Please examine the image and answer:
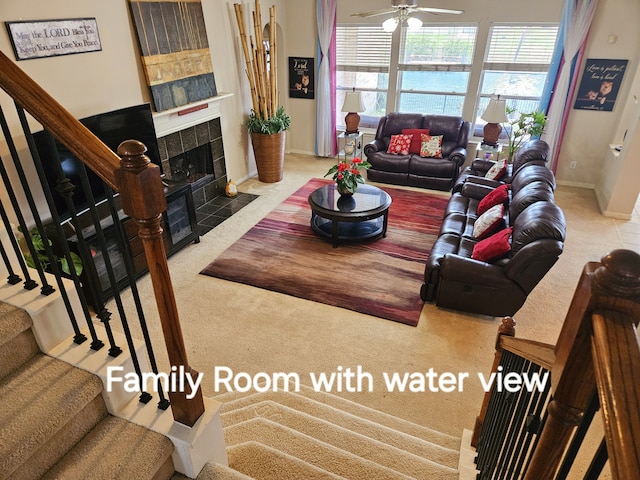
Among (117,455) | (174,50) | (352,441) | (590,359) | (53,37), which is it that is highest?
(53,37)

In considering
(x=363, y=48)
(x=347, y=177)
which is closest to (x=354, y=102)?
(x=363, y=48)

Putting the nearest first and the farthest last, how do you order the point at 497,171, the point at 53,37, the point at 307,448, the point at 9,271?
1. the point at 9,271
2. the point at 307,448
3. the point at 53,37
4. the point at 497,171

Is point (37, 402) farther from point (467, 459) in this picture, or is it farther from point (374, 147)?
point (374, 147)

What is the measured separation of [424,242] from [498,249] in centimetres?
145

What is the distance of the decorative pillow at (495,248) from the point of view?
11.7ft

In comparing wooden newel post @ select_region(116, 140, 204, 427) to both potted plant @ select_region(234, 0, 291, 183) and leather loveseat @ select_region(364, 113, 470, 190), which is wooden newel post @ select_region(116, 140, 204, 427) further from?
leather loveseat @ select_region(364, 113, 470, 190)

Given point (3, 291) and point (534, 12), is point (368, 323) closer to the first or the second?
point (3, 291)

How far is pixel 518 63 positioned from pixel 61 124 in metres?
6.77

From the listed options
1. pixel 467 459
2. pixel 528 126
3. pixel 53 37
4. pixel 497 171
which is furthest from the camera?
pixel 528 126

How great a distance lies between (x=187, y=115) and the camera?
5.30 meters

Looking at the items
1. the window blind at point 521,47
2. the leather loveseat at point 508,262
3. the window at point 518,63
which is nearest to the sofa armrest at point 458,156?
the window at point 518,63

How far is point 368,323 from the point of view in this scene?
12.1 feet

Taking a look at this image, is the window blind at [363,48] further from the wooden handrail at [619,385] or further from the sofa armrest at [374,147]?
the wooden handrail at [619,385]

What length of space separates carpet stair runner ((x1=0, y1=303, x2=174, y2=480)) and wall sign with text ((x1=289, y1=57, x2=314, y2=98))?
22.0 feet
